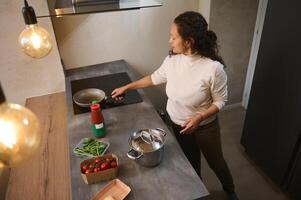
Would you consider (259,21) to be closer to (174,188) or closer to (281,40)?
(281,40)

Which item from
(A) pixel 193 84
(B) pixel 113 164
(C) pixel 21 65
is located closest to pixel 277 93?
(A) pixel 193 84

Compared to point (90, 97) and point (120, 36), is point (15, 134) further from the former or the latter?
point (120, 36)

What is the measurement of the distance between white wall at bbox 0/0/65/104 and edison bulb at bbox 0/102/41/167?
1.33 metres

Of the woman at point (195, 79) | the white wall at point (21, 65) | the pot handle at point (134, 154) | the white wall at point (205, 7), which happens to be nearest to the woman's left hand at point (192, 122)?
the woman at point (195, 79)

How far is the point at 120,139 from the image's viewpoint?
1.30 meters

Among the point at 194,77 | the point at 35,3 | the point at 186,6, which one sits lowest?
the point at 194,77

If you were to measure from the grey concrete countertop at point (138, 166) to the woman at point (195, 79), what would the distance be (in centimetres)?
17

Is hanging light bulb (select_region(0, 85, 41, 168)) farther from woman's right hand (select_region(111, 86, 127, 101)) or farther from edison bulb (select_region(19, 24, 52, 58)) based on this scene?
woman's right hand (select_region(111, 86, 127, 101))

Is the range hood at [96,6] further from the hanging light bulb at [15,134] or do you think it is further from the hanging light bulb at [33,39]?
the hanging light bulb at [15,134]

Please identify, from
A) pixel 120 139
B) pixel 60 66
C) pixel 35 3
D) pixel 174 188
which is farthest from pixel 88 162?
pixel 35 3

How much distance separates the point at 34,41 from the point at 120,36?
1.06 meters

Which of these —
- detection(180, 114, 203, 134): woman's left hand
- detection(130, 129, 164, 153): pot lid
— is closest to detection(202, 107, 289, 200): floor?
detection(180, 114, 203, 134): woman's left hand

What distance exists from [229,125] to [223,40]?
904 mm

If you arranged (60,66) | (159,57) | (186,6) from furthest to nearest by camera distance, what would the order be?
1. (159,57)
2. (186,6)
3. (60,66)
